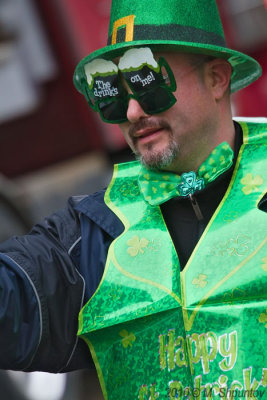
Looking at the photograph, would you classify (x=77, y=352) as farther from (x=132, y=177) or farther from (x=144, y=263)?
(x=132, y=177)

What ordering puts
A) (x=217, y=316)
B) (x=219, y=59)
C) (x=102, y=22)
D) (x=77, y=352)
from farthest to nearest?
(x=102, y=22) < (x=219, y=59) < (x=77, y=352) < (x=217, y=316)

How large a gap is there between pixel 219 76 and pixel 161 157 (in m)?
0.40

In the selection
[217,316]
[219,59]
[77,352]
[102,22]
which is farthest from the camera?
[102,22]

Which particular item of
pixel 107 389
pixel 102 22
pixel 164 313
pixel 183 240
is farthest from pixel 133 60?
pixel 102 22

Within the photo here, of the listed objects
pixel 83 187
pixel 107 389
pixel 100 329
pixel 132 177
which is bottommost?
pixel 83 187

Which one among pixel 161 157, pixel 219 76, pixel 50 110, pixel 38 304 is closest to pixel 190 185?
pixel 161 157

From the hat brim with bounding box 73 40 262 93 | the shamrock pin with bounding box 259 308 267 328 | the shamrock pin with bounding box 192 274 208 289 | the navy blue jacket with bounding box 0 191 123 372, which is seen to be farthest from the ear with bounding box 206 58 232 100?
the shamrock pin with bounding box 259 308 267 328

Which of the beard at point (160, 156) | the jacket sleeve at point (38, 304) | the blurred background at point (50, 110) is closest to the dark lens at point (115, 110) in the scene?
the beard at point (160, 156)

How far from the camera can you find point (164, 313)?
2.39m

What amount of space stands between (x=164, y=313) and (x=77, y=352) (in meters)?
0.32

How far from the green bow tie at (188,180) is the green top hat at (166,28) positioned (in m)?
0.33

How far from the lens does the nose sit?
2.55 m

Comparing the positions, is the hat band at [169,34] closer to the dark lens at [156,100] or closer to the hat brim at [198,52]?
the hat brim at [198,52]

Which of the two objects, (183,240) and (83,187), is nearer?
(183,240)
